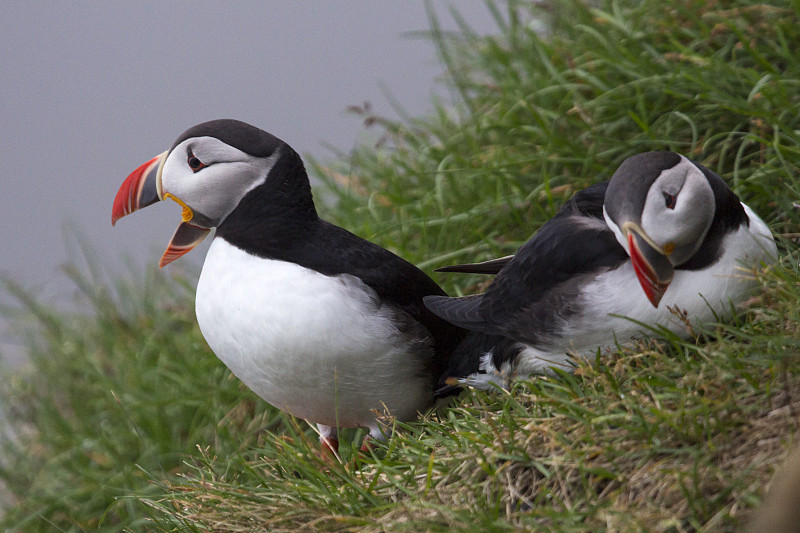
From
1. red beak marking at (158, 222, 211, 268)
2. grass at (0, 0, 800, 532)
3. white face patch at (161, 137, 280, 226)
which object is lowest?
grass at (0, 0, 800, 532)

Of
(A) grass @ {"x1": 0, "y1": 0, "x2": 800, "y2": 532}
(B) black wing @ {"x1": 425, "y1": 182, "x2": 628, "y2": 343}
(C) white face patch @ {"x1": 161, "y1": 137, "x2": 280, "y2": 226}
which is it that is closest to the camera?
(A) grass @ {"x1": 0, "y1": 0, "x2": 800, "y2": 532}

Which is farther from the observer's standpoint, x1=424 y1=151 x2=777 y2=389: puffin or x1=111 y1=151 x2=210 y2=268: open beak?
x1=111 y1=151 x2=210 y2=268: open beak

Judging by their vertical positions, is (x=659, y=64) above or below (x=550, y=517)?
above

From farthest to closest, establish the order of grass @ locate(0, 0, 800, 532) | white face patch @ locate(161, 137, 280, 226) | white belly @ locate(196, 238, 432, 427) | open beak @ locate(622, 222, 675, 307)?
white face patch @ locate(161, 137, 280, 226) → white belly @ locate(196, 238, 432, 427) → open beak @ locate(622, 222, 675, 307) → grass @ locate(0, 0, 800, 532)

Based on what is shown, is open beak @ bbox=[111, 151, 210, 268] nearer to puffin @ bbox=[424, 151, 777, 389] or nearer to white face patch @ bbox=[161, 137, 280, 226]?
white face patch @ bbox=[161, 137, 280, 226]

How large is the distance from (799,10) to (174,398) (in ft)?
9.66

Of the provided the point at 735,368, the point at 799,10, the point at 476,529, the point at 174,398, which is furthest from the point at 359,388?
the point at 799,10

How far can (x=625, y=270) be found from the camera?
2037 mm

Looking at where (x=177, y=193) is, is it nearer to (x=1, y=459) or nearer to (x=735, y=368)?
(x=735, y=368)

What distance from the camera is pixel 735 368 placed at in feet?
6.09

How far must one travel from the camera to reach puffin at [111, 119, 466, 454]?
A: 2.30 meters

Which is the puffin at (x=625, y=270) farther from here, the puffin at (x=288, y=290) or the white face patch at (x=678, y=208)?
the puffin at (x=288, y=290)

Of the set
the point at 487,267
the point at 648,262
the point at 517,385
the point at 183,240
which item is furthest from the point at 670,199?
the point at 183,240

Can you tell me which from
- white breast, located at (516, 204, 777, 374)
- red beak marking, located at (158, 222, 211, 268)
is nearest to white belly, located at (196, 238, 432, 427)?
red beak marking, located at (158, 222, 211, 268)
